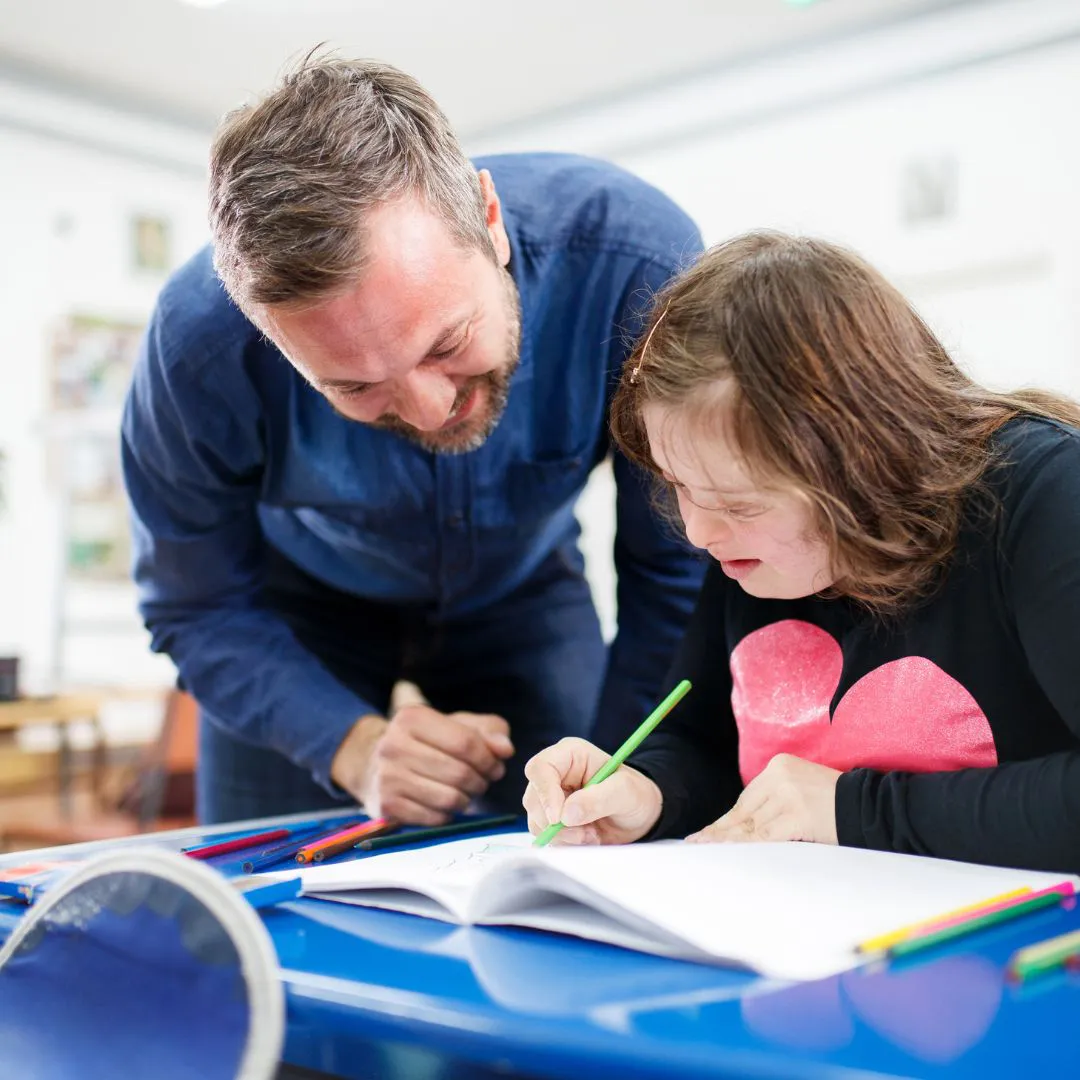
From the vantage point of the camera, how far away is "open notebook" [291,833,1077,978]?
1.91 ft

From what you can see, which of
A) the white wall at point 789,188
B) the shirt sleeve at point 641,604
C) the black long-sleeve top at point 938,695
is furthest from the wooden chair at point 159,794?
the black long-sleeve top at point 938,695

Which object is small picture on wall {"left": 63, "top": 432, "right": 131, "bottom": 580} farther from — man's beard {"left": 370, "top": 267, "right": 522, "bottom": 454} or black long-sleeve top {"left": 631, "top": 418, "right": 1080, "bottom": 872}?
black long-sleeve top {"left": 631, "top": 418, "right": 1080, "bottom": 872}

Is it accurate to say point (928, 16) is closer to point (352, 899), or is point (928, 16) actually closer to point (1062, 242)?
point (1062, 242)

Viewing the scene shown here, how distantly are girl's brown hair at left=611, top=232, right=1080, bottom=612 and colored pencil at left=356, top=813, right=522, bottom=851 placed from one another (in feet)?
1.24

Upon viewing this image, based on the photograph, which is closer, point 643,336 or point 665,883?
point 665,883

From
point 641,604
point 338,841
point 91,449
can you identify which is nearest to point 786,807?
point 338,841

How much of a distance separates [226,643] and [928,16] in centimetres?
321

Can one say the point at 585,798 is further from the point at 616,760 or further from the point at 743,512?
the point at 743,512

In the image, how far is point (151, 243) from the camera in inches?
185

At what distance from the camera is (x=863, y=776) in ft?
2.77

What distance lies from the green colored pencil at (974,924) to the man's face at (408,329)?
61 centimetres

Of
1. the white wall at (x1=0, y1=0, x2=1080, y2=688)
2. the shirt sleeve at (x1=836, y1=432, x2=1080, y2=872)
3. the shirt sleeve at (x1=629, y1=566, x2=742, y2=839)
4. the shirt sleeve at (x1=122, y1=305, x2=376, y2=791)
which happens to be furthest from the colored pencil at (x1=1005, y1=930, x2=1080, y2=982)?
the white wall at (x1=0, y1=0, x2=1080, y2=688)

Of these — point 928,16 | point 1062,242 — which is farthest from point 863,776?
point 928,16

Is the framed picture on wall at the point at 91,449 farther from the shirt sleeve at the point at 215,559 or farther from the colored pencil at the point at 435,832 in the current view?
the colored pencil at the point at 435,832
